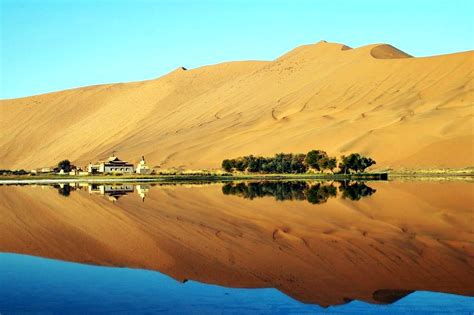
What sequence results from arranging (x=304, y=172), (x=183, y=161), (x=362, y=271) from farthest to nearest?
(x=183, y=161) < (x=304, y=172) < (x=362, y=271)

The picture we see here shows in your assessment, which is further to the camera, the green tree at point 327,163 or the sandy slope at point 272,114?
the sandy slope at point 272,114

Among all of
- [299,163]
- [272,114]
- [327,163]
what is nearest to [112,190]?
[327,163]

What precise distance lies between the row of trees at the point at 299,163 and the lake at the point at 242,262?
4545cm

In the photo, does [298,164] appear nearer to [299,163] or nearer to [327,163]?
[299,163]

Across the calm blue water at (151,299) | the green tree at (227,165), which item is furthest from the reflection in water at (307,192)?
the green tree at (227,165)

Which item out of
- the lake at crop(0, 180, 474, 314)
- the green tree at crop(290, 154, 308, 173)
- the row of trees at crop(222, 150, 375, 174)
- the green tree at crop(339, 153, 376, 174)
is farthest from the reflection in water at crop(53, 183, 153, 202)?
the green tree at crop(290, 154, 308, 173)

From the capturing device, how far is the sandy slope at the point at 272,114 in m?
89.5

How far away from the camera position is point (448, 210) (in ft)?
88.9

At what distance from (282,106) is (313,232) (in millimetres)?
87897

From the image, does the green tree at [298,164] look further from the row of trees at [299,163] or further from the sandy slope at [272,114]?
the sandy slope at [272,114]

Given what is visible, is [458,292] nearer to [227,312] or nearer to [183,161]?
[227,312]

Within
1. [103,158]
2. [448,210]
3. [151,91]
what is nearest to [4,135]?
[151,91]

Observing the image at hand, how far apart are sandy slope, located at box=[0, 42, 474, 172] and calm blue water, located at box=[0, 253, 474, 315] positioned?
226 ft

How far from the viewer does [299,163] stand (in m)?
77.4
